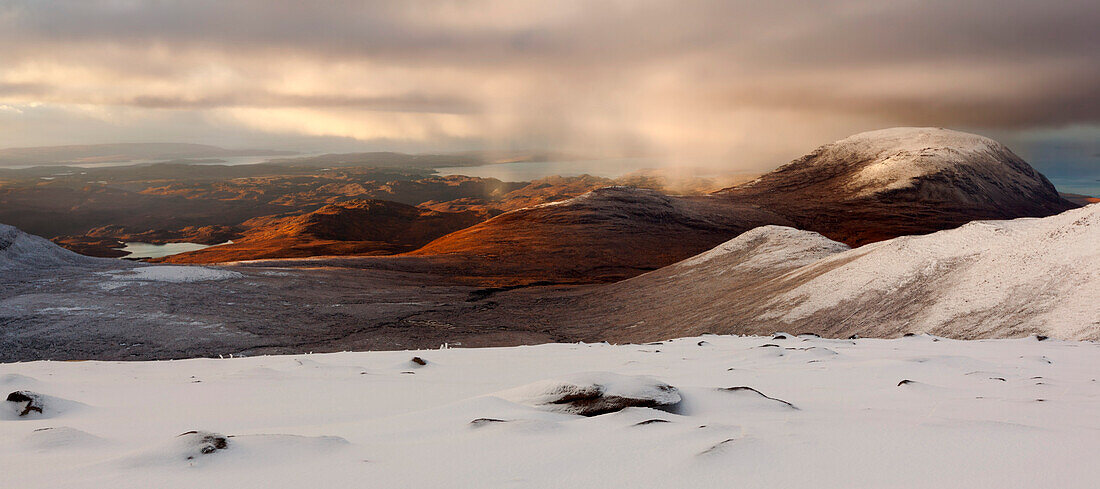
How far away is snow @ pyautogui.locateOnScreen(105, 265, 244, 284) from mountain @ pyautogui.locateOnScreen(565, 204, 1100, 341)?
19596 mm

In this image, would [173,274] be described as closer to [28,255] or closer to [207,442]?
[28,255]

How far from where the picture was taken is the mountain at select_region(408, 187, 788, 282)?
50.0 meters

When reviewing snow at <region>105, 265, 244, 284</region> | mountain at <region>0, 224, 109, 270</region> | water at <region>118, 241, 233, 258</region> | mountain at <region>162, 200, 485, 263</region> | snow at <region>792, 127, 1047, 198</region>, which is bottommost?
water at <region>118, 241, 233, 258</region>

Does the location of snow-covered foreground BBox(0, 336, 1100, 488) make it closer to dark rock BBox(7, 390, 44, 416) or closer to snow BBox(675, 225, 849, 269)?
dark rock BBox(7, 390, 44, 416)

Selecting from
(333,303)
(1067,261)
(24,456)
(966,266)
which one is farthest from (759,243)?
(24,456)

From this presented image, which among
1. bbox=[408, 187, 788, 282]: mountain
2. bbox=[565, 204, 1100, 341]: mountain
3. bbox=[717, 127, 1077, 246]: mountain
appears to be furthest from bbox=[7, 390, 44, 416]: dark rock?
bbox=[717, 127, 1077, 246]: mountain

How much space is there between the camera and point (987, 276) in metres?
14.7

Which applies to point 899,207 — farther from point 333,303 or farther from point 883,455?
point 883,455

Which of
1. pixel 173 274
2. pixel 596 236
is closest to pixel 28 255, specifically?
pixel 173 274

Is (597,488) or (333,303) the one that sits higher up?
(597,488)

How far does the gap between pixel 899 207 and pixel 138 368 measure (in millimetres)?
99323

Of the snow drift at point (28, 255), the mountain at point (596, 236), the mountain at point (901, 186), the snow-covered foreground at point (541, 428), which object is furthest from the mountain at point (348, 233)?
the snow-covered foreground at point (541, 428)

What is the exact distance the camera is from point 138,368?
651cm

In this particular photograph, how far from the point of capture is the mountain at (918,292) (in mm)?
12344
